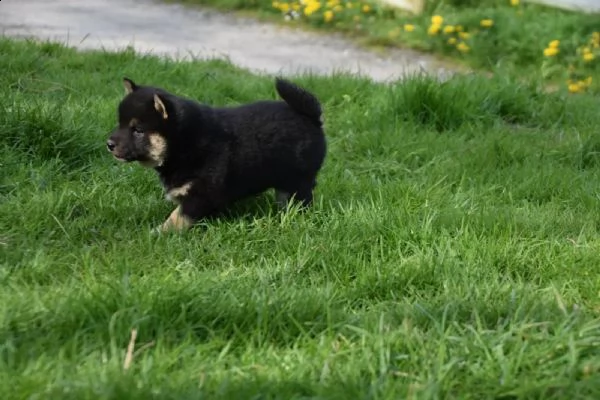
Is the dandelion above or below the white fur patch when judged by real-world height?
above

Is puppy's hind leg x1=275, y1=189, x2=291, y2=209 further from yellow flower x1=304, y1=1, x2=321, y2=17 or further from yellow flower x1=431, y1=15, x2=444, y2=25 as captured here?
yellow flower x1=304, y1=1, x2=321, y2=17

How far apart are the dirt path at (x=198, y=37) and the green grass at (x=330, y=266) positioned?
2147mm

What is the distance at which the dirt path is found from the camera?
7.79 m

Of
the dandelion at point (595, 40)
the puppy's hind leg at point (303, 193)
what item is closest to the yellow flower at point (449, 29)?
the dandelion at point (595, 40)

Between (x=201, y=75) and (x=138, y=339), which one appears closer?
(x=138, y=339)

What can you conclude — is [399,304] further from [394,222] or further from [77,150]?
[77,150]

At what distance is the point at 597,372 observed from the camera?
8.14 feet

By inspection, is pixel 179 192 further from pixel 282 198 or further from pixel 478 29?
pixel 478 29

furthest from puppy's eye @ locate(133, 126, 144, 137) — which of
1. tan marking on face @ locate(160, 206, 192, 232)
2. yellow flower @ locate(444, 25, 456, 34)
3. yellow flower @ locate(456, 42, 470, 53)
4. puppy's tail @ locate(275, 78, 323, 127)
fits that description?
yellow flower @ locate(444, 25, 456, 34)

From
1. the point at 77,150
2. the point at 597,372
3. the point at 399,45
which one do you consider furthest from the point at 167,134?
the point at 399,45

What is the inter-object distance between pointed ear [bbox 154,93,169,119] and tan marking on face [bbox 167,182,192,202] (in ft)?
1.10

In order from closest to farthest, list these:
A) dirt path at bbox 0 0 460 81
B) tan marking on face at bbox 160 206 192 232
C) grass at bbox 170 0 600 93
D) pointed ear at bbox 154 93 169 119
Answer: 1. tan marking on face at bbox 160 206 192 232
2. pointed ear at bbox 154 93 169 119
3. grass at bbox 170 0 600 93
4. dirt path at bbox 0 0 460 81

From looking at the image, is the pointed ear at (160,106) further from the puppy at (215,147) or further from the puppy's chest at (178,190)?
the puppy's chest at (178,190)

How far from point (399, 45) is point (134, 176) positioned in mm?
5096
